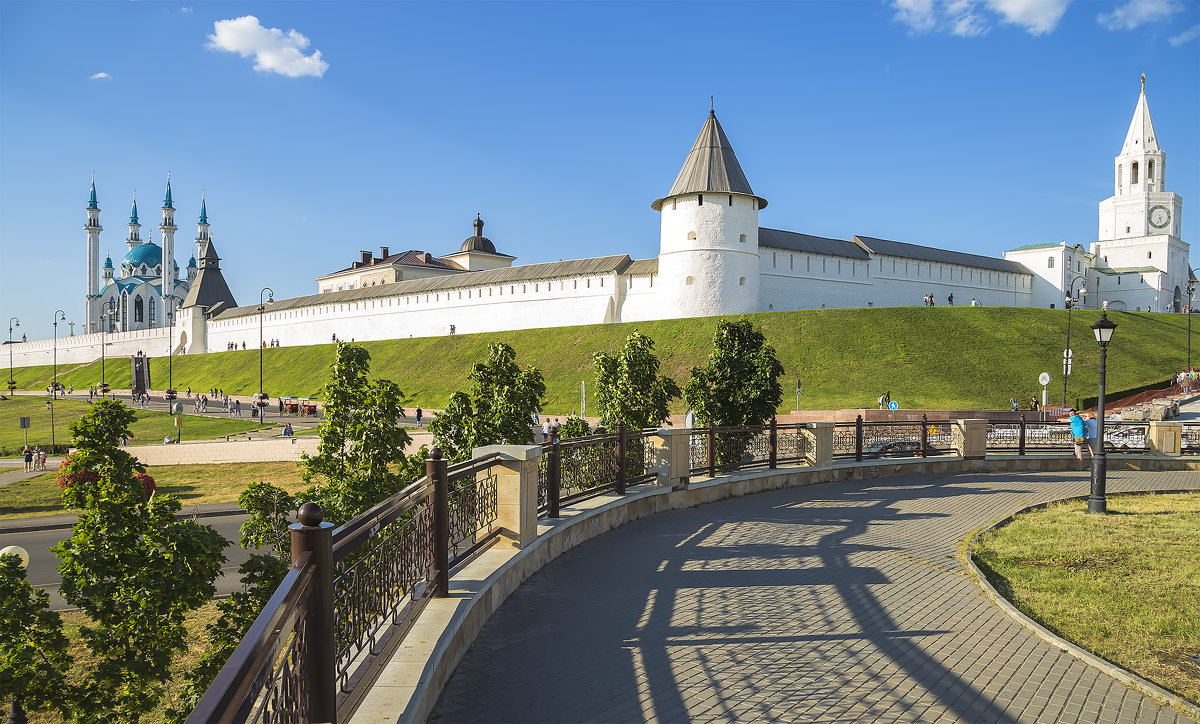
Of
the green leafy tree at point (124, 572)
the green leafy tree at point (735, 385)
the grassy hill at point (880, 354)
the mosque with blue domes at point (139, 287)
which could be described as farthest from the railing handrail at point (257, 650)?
the mosque with blue domes at point (139, 287)

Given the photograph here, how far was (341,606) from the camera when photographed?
355 cm

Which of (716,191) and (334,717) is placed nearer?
(334,717)

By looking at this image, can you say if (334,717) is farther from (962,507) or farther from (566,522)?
(962,507)

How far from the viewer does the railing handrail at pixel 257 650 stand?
1.87 meters

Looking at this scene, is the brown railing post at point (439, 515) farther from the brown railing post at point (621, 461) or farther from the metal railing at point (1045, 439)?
the metal railing at point (1045, 439)

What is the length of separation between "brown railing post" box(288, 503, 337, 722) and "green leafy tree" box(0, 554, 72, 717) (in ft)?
14.7

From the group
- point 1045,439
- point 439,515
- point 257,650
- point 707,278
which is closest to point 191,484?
point 439,515

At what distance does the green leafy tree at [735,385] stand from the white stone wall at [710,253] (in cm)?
3634

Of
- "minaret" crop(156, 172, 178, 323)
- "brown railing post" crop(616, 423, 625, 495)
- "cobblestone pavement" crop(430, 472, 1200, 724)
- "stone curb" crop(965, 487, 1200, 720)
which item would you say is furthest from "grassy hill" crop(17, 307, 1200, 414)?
"minaret" crop(156, 172, 178, 323)

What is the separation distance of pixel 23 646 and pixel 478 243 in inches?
3615

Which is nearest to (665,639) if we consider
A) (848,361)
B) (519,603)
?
(519,603)

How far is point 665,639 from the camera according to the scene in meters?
5.45

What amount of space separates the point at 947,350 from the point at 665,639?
43.2m

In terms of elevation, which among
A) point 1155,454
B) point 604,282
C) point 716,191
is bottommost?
point 1155,454
